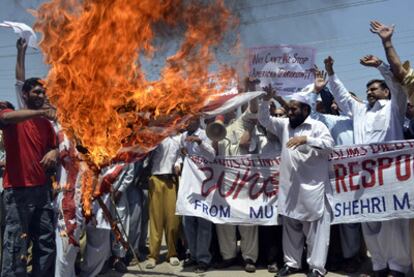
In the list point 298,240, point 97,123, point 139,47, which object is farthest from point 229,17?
point 298,240

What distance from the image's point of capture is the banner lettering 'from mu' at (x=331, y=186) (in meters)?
5.98

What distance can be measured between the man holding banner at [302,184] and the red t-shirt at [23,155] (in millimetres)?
2788

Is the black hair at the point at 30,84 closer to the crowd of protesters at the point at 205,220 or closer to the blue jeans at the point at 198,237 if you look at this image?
the crowd of protesters at the point at 205,220

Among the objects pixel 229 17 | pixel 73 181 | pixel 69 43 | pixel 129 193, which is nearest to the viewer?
pixel 69 43

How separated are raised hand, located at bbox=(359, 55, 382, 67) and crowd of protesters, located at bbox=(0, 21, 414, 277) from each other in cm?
1

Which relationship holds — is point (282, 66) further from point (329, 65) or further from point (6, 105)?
point (6, 105)

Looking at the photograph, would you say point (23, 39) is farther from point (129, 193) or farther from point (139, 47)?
point (129, 193)

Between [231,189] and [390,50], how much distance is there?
110 inches

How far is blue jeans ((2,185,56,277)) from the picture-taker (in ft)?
16.7

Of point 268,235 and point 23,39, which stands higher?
point 23,39

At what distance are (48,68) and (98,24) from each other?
0.69 m

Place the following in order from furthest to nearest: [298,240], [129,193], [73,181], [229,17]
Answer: [129,193] < [298,240] < [229,17] < [73,181]

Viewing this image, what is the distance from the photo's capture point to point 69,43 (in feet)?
16.1

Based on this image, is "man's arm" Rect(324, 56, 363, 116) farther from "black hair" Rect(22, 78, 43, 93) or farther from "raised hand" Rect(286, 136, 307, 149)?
"black hair" Rect(22, 78, 43, 93)
